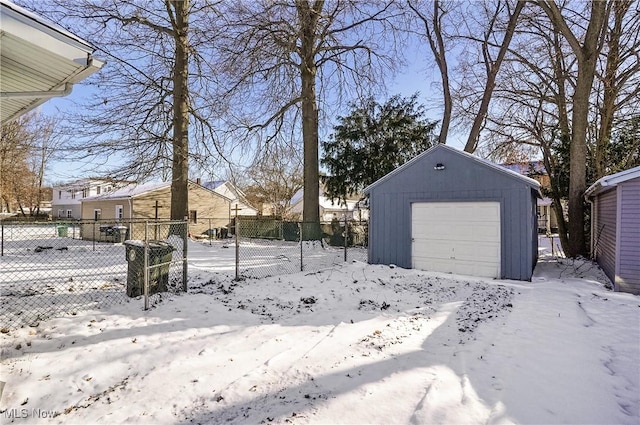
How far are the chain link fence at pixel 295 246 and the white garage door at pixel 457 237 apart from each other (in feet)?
7.31

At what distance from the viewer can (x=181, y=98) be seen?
14.4 metres

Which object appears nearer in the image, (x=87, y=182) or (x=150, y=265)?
(x=150, y=265)

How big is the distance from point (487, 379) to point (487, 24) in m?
17.2

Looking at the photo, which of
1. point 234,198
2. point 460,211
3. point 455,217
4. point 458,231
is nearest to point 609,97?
point 460,211

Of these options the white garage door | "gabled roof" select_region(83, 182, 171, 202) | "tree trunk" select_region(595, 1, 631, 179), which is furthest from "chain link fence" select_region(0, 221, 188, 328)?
"tree trunk" select_region(595, 1, 631, 179)

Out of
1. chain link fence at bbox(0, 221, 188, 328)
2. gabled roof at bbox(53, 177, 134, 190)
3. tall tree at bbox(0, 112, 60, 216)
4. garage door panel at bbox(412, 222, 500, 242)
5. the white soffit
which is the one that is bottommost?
chain link fence at bbox(0, 221, 188, 328)

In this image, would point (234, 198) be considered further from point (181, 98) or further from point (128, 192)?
point (181, 98)

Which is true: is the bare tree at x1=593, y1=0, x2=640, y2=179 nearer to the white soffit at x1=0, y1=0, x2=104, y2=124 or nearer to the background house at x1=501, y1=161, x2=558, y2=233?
the background house at x1=501, y1=161, x2=558, y2=233

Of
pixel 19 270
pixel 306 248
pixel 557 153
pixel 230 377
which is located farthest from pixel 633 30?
pixel 19 270

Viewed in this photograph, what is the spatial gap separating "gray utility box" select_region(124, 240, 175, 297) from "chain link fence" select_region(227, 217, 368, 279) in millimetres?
1645

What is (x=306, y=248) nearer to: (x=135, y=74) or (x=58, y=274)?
(x=58, y=274)

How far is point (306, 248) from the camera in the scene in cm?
1450

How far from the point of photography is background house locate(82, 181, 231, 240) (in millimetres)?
21094

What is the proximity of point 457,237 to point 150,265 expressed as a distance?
740cm
